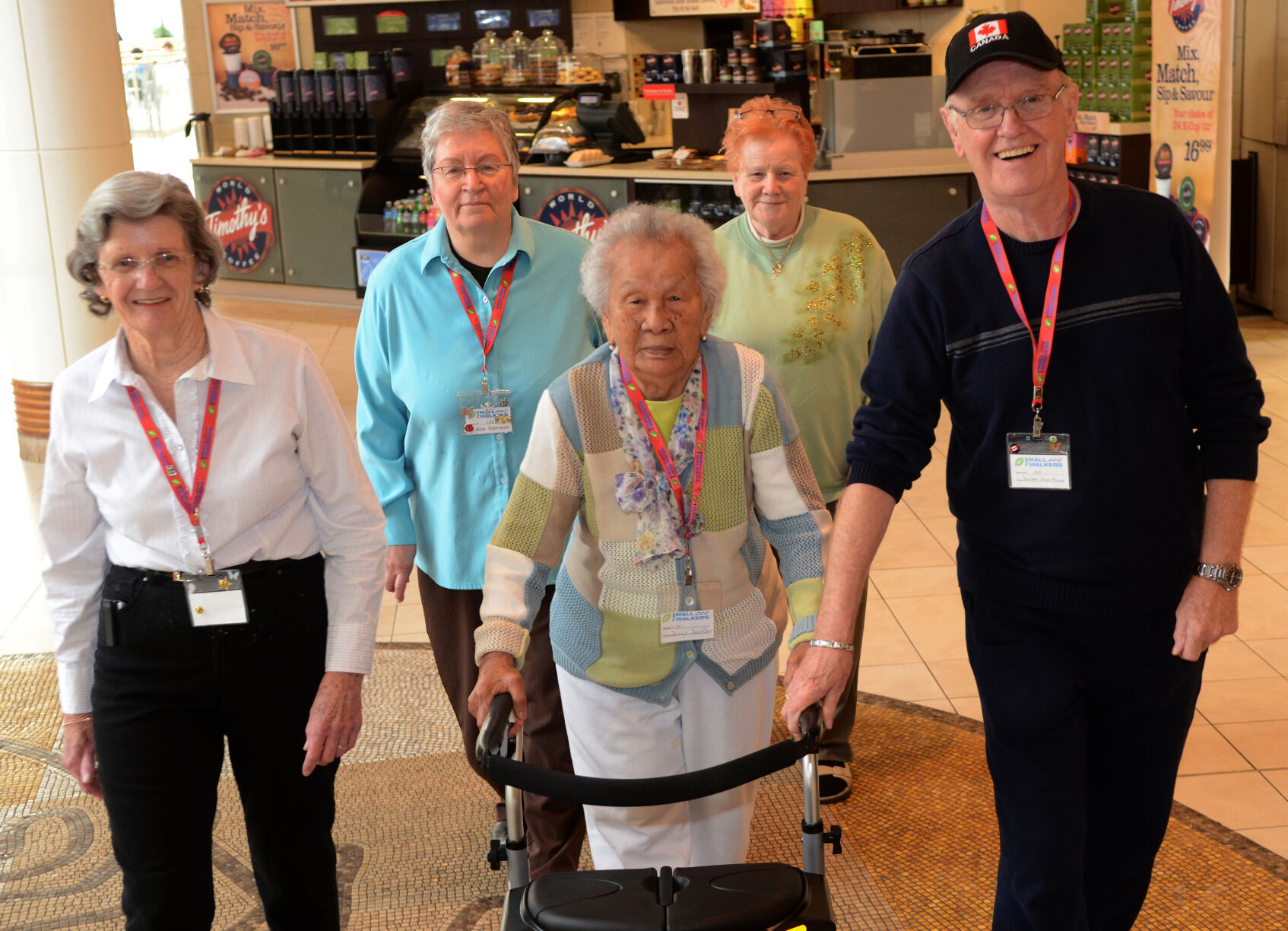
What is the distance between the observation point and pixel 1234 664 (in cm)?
406

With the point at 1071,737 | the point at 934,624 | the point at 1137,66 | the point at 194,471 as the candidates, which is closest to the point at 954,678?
the point at 934,624

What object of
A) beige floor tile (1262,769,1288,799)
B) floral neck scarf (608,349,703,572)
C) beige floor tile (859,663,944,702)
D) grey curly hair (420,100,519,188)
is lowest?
beige floor tile (1262,769,1288,799)

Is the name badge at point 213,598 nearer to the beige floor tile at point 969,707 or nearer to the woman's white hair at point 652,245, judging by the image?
the woman's white hair at point 652,245

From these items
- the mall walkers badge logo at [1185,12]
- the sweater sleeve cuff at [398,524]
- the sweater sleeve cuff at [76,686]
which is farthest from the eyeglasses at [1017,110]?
the mall walkers badge logo at [1185,12]

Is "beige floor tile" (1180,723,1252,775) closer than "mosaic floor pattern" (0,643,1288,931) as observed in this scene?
No

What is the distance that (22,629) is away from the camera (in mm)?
4879

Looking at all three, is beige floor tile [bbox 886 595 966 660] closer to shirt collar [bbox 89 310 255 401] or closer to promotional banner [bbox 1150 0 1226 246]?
shirt collar [bbox 89 310 255 401]

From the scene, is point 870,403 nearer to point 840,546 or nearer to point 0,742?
point 840,546

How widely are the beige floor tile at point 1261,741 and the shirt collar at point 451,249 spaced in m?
2.37

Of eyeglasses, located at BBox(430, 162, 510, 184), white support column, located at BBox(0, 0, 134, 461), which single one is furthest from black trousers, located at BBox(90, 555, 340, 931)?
white support column, located at BBox(0, 0, 134, 461)

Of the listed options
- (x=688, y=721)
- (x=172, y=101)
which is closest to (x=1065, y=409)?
(x=688, y=721)

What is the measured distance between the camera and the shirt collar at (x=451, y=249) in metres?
2.79

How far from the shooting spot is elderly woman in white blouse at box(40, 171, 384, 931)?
6.89ft

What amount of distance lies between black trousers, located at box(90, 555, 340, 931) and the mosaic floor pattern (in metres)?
0.78
